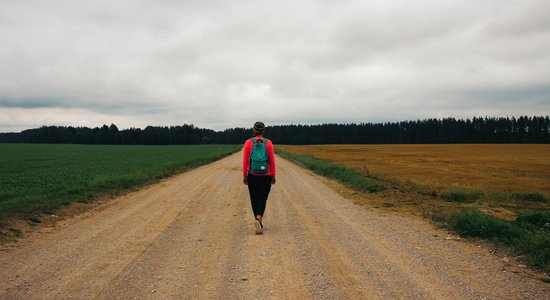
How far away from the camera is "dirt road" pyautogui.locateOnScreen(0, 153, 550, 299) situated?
460cm

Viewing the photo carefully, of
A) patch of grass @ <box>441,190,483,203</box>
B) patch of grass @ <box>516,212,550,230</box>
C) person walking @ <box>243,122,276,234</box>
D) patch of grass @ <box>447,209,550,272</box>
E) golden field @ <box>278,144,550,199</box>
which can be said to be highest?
person walking @ <box>243,122,276,234</box>

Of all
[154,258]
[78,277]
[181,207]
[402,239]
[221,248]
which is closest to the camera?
[78,277]

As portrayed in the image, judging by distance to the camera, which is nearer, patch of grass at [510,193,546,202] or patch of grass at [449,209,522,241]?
patch of grass at [449,209,522,241]

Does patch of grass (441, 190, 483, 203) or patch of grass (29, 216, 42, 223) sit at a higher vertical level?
patch of grass (29, 216, 42, 223)

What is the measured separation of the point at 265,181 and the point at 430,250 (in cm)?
334

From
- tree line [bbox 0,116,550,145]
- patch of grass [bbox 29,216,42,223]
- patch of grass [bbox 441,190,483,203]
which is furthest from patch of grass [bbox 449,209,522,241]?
tree line [bbox 0,116,550,145]

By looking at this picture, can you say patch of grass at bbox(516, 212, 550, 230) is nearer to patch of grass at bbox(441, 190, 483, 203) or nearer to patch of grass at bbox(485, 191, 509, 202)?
patch of grass at bbox(441, 190, 483, 203)

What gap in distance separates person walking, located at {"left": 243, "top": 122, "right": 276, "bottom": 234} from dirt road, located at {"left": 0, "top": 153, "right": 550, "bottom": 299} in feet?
2.00

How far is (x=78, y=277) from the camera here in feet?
16.5

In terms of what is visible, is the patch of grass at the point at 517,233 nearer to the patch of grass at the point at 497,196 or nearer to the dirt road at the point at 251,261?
the dirt road at the point at 251,261

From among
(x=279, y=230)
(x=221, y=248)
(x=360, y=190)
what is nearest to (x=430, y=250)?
(x=279, y=230)

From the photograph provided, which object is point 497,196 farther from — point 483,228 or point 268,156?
point 268,156

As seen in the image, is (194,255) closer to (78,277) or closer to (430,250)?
(78,277)

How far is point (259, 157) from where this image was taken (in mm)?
7883
